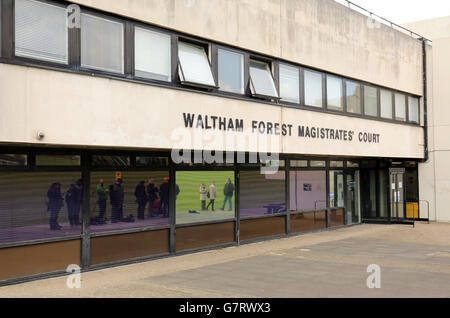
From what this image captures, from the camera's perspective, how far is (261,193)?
1514 centimetres

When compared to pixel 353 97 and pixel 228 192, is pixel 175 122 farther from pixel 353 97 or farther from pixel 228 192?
pixel 353 97

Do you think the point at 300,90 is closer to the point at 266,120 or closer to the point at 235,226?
the point at 266,120

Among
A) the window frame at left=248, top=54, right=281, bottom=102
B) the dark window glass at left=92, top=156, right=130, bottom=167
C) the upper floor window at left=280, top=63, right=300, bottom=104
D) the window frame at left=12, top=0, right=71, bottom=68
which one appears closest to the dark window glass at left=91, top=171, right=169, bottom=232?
the dark window glass at left=92, top=156, right=130, bottom=167

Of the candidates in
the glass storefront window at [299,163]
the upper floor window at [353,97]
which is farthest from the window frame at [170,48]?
the upper floor window at [353,97]

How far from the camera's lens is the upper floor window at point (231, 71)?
12828mm

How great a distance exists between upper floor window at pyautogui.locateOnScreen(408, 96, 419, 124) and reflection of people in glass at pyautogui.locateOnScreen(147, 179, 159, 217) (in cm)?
1301

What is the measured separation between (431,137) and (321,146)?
781cm

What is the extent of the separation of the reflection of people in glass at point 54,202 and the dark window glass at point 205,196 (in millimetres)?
3195

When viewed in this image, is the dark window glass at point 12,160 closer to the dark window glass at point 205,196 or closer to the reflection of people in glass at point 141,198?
the reflection of people in glass at point 141,198

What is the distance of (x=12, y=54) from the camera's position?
8.67 metres

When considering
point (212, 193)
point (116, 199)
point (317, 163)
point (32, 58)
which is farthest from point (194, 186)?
point (317, 163)

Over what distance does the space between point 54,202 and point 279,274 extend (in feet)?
15.0

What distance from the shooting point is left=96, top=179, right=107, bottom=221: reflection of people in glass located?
1086 centimetres

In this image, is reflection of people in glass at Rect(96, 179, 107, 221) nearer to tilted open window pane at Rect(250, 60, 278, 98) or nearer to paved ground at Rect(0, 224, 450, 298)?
paved ground at Rect(0, 224, 450, 298)
